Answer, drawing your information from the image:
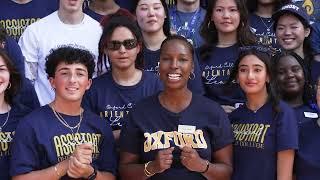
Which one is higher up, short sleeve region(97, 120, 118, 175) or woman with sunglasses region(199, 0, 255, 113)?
woman with sunglasses region(199, 0, 255, 113)

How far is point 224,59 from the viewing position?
561 cm

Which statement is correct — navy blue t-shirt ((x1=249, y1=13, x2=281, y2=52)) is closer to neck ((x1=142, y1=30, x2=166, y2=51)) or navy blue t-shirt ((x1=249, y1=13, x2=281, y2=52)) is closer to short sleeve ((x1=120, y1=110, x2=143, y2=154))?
neck ((x1=142, y1=30, x2=166, y2=51))

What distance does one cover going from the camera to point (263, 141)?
4578mm

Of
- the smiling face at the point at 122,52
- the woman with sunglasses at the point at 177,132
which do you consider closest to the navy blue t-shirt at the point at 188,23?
the smiling face at the point at 122,52

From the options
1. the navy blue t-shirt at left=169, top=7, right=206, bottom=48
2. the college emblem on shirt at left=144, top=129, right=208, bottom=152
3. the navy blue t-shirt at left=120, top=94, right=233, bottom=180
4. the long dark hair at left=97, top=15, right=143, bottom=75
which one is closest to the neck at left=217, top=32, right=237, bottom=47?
the navy blue t-shirt at left=169, top=7, right=206, bottom=48

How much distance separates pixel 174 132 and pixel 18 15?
2551 millimetres

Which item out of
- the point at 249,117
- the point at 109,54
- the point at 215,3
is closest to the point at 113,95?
the point at 109,54

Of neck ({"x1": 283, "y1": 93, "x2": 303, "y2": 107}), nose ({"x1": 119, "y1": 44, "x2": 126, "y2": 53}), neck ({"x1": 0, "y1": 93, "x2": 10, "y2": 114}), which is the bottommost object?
neck ({"x1": 283, "y1": 93, "x2": 303, "y2": 107})

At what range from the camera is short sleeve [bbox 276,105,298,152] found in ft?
14.8

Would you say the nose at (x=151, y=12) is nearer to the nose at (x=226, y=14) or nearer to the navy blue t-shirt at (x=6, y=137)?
the nose at (x=226, y=14)

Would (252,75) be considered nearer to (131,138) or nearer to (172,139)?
(172,139)

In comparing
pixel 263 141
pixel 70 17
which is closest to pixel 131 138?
pixel 263 141

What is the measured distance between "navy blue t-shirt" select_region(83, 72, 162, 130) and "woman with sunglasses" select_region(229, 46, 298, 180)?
0.76 meters

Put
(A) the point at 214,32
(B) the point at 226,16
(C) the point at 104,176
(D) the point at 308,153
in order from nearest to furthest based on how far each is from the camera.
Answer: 1. (C) the point at 104,176
2. (D) the point at 308,153
3. (B) the point at 226,16
4. (A) the point at 214,32
